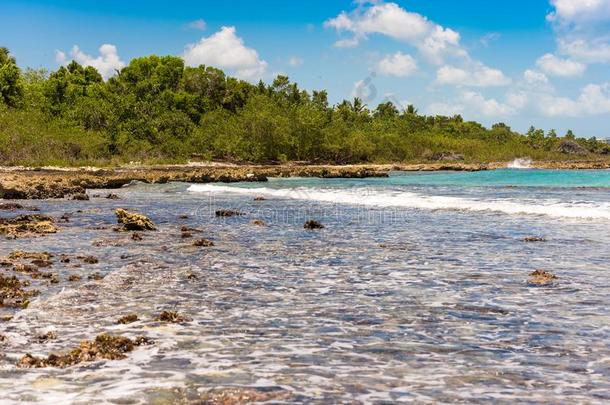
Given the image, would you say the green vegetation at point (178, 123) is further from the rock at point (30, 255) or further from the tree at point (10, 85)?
the rock at point (30, 255)

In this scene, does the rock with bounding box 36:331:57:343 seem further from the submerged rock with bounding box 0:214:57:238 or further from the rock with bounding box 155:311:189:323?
the submerged rock with bounding box 0:214:57:238

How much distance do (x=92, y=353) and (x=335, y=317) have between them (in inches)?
152

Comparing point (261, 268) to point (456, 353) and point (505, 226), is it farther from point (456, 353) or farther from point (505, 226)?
point (505, 226)

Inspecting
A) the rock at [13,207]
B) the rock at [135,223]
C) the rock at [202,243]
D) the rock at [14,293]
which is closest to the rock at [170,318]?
the rock at [14,293]

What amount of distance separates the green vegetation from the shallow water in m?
60.8

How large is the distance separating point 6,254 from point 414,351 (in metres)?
12.2

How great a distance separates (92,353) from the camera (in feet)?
25.7

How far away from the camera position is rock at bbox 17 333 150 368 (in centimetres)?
750

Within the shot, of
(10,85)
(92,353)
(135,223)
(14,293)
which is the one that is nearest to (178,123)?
(10,85)

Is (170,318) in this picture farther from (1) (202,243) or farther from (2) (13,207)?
(2) (13,207)

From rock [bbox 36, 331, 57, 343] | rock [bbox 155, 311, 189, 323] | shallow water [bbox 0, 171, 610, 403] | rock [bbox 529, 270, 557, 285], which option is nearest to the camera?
shallow water [bbox 0, 171, 610, 403]

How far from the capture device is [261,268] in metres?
14.6

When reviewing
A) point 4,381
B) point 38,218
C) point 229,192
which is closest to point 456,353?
point 4,381

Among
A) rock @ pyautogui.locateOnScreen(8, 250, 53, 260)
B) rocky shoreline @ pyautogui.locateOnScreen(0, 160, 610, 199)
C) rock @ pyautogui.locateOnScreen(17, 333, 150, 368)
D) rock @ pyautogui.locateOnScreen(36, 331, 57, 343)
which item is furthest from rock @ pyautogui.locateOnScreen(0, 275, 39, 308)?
rocky shoreline @ pyautogui.locateOnScreen(0, 160, 610, 199)
